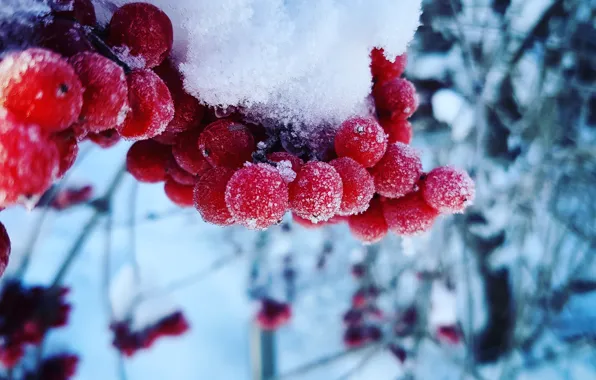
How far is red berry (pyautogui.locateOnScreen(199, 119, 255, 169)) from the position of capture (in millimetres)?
431

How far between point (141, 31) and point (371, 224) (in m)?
A: 0.33

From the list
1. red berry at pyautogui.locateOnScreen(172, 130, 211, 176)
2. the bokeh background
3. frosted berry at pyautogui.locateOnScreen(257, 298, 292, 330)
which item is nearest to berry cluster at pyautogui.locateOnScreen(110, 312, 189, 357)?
the bokeh background

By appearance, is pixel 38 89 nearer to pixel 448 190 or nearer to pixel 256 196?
pixel 256 196

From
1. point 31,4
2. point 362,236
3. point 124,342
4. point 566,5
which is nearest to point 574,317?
point 566,5

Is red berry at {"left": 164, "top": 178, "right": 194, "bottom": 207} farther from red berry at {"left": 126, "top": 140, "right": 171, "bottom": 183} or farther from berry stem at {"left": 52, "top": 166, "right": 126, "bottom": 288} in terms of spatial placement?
berry stem at {"left": 52, "top": 166, "right": 126, "bottom": 288}

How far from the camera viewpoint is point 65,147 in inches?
12.1

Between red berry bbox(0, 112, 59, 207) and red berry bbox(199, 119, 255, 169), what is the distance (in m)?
0.18

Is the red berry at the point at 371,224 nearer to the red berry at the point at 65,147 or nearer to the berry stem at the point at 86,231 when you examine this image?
the red berry at the point at 65,147

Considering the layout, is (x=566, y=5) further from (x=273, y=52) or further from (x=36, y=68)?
(x=36, y=68)

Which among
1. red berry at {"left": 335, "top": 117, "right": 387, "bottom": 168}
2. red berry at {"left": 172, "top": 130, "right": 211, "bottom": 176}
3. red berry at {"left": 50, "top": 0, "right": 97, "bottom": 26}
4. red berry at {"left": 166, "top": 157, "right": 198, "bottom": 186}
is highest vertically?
red berry at {"left": 50, "top": 0, "right": 97, "bottom": 26}

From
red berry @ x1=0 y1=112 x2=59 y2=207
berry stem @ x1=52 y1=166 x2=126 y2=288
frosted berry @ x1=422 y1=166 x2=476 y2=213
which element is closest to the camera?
red berry @ x1=0 y1=112 x2=59 y2=207

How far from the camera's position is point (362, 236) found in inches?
21.2

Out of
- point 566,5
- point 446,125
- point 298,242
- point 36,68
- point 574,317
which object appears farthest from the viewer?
point 298,242

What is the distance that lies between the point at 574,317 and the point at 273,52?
2769 mm
